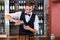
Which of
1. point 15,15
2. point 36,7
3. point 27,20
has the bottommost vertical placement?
point 27,20

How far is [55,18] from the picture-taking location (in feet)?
12.5

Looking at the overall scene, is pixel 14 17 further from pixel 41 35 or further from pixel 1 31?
pixel 41 35

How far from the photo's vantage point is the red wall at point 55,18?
3.77 metres

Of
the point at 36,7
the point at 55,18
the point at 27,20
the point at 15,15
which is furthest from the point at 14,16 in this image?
the point at 55,18

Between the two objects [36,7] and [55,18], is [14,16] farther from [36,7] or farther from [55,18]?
[55,18]

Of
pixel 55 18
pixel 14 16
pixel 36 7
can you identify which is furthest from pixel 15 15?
pixel 55 18

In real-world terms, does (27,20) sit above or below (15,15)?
below

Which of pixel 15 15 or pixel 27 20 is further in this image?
pixel 15 15

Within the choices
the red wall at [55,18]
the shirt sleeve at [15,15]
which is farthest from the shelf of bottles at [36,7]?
the red wall at [55,18]

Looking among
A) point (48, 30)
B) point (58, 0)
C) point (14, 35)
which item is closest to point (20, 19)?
point (14, 35)

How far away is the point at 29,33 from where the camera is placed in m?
3.79

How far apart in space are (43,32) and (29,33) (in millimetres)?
331

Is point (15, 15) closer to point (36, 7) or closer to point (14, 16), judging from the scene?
point (14, 16)

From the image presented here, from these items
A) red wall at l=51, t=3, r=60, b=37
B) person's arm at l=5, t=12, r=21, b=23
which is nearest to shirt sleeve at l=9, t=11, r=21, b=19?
person's arm at l=5, t=12, r=21, b=23
